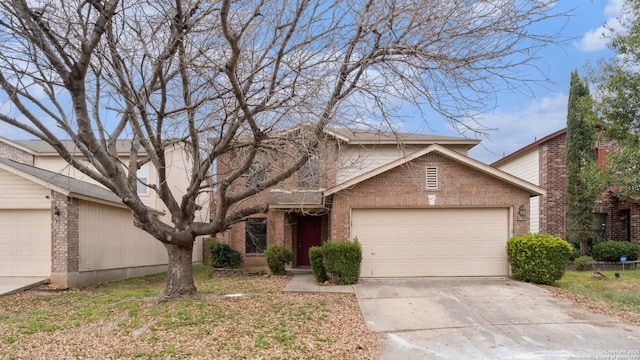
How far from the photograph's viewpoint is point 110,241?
14125 millimetres

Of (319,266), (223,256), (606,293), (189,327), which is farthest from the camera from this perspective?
(223,256)

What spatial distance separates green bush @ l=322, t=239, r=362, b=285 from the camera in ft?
36.8

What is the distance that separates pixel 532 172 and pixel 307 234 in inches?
439

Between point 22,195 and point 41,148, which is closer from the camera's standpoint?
point 22,195

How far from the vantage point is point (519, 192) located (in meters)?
12.2

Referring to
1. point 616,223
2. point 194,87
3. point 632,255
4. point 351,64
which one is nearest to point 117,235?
point 194,87

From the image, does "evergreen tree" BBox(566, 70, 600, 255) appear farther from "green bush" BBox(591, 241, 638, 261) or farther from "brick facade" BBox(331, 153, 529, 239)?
"brick facade" BBox(331, 153, 529, 239)

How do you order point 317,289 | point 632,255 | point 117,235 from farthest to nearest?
point 632,255, point 117,235, point 317,289

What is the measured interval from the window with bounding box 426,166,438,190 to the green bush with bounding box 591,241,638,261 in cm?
883

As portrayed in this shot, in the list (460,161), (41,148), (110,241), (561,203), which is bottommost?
(110,241)

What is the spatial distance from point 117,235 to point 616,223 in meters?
20.1

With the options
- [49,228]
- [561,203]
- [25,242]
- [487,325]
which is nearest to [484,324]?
[487,325]

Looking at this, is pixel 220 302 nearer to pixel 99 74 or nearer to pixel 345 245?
pixel 345 245

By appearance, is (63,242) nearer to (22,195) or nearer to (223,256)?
(22,195)
